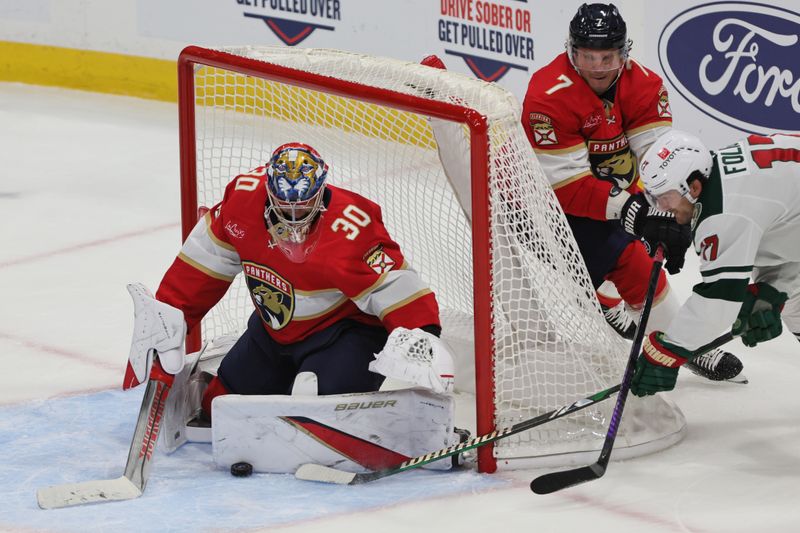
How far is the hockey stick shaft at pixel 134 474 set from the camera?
11.1ft

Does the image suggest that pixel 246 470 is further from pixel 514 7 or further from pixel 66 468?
pixel 514 7

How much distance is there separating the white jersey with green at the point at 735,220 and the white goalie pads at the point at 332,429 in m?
0.59

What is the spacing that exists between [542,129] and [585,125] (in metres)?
0.12

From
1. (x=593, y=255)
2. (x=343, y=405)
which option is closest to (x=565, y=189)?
(x=593, y=255)

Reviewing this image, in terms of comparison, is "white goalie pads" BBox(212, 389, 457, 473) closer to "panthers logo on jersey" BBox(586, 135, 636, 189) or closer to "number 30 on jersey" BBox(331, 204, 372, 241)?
"number 30 on jersey" BBox(331, 204, 372, 241)

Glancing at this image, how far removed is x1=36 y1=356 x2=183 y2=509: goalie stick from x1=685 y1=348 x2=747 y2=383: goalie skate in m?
1.48

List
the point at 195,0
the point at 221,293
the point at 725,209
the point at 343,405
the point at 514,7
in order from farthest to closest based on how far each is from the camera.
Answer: the point at 195,0, the point at 514,7, the point at 221,293, the point at 343,405, the point at 725,209

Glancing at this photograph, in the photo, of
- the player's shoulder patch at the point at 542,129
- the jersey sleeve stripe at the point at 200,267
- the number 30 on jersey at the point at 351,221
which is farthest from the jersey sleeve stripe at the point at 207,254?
the player's shoulder patch at the point at 542,129

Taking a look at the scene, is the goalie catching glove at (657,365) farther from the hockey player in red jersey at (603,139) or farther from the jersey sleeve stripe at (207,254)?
the jersey sleeve stripe at (207,254)

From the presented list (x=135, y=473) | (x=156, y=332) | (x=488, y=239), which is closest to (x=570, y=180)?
(x=488, y=239)

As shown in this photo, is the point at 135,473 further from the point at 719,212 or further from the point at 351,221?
the point at 719,212

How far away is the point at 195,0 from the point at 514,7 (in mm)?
1685

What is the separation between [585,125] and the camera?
3982 millimetres

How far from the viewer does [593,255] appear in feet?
13.4
